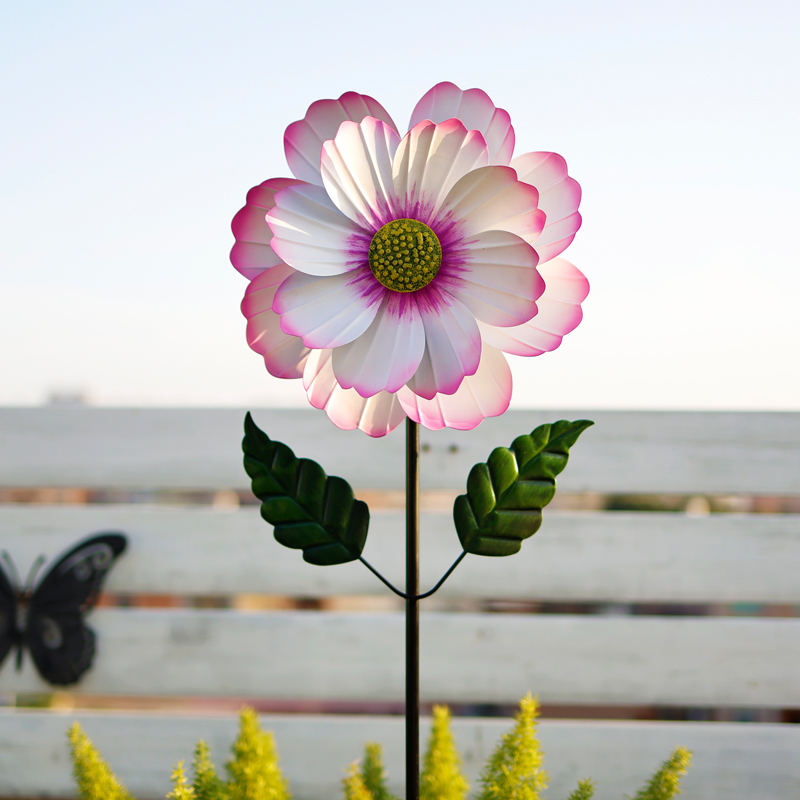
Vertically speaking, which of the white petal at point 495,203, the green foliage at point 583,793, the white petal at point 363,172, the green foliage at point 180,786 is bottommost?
the green foliage at point 583,793

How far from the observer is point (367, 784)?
581 millimetres

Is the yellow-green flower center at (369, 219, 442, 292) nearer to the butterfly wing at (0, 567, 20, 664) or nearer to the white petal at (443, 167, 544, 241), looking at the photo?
the white petal at (443, 167, 544, 241)

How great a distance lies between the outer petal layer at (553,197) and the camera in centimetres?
34

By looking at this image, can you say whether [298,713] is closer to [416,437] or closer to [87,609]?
[87,609]

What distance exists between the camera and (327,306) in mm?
318

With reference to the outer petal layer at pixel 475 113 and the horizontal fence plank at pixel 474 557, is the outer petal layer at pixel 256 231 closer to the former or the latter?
the outer petal layer at pixel 475 113

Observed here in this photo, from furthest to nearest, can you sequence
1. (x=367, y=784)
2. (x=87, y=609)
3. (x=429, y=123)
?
(x=87, y=609) → (x=367, y=784) → (x=429, y=123)

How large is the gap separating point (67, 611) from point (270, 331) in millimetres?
881

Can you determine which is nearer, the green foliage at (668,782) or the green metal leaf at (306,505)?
the green metal leaf at (306,505)

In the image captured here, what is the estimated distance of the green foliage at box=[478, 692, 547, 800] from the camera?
0.48 m

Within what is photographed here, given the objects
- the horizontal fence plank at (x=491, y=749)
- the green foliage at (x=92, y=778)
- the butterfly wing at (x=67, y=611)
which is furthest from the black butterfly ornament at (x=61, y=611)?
the green foliage at (x=92, y=778)

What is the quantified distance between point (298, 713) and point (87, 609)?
0.40 m

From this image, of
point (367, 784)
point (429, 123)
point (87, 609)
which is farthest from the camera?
point (87, 609)

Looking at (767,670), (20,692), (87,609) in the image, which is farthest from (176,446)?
(767,670)
